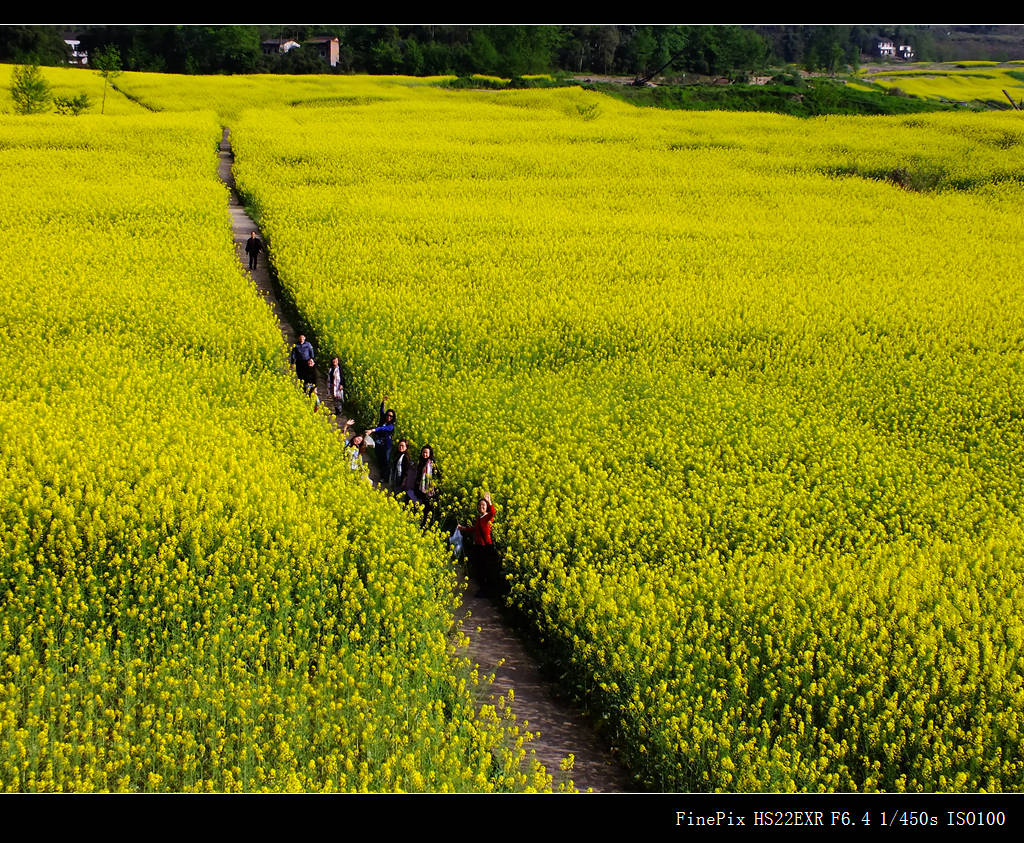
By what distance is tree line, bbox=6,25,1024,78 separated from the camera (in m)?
68.1

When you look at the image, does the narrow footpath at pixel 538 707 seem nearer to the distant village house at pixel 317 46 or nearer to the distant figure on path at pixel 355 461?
the distant figure on path at pixel 355 461

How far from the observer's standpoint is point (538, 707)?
771 centimetres

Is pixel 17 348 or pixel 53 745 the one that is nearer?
pixel 53 745

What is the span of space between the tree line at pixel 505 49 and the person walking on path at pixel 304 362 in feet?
196

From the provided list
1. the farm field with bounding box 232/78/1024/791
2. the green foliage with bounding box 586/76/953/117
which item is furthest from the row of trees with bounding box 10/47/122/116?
the green foliage with bounding box 586/76/953/117

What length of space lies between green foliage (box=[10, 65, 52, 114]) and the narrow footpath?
163 ft

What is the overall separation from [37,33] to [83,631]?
8237 cm

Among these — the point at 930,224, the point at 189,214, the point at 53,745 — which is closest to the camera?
the point at 53,745

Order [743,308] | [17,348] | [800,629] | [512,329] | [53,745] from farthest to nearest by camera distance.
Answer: [743,308] → [512,329] → [17,348] → [800,629] → [53,745]

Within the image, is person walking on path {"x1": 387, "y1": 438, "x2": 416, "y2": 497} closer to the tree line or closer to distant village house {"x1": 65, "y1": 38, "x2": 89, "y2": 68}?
the tree line

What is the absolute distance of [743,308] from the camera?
18.8 metres

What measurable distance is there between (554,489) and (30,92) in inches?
1949

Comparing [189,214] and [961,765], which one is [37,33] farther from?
[961,765]

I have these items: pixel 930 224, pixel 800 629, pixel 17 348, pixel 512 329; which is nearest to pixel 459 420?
pixel 512 329
